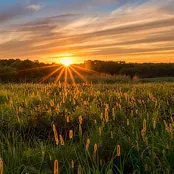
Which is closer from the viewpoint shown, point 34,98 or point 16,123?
point 16,123

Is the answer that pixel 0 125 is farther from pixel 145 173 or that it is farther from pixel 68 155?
pixel 145 173

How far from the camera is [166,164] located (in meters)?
2.85

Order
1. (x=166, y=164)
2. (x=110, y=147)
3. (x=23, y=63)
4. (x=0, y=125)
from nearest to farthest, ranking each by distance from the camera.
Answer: (x=166, y=164), (x=110, y=147), (x=0, y=125), (x=23, y=63)

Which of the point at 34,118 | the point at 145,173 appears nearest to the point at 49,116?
the point at 34,118

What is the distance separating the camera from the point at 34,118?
5.54 meters

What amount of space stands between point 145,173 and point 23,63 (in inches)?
1841

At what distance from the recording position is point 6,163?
128 inches

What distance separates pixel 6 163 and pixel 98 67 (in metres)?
66.0

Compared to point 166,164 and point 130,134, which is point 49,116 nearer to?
point 130,134

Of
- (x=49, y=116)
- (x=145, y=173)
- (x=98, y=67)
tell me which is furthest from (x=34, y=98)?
(x=98, y=67)

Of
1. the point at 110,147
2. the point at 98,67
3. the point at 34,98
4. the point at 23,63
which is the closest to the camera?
the point at 110,147

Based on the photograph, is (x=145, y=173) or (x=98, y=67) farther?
(x=98, y=67)

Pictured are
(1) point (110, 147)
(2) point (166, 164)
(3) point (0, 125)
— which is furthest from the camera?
(3) point (0, 125)

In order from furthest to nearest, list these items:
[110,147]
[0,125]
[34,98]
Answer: [34,98] → [0,125] → [110,147]
